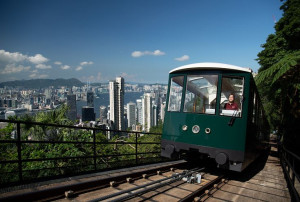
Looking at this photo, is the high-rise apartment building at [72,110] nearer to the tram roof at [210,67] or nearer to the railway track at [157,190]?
the railway track at [157,190]

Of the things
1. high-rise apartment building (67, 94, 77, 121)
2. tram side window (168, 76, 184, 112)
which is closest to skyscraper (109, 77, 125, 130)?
high-rise apartment building (67, 94, 77, 121)

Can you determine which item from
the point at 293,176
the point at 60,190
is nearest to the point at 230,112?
the point at 293,176

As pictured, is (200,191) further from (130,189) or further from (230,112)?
(230,112)

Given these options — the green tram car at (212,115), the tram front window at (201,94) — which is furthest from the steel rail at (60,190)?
the tram front window at (201,94)

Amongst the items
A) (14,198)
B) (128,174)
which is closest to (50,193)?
(14,198)

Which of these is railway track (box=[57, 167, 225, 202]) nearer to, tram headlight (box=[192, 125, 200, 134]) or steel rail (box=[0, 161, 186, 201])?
steel rail (box=[0, 161, 186, 201])

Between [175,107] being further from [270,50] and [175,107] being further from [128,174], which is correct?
[270,50]
